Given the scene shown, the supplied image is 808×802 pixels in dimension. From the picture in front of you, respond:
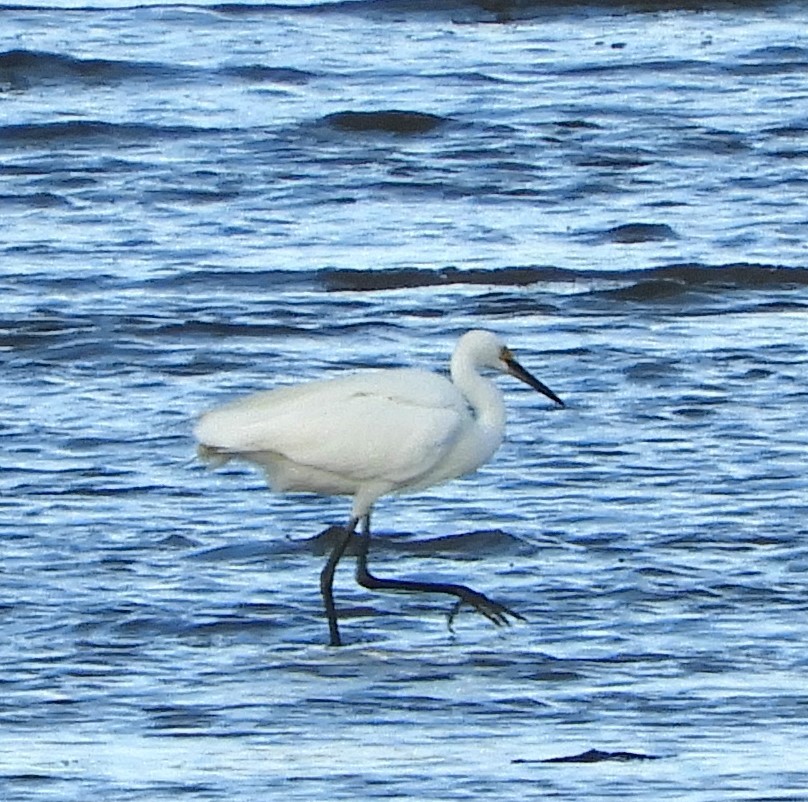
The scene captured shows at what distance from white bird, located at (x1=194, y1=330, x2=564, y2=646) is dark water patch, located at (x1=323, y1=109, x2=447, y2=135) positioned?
7.08 meters

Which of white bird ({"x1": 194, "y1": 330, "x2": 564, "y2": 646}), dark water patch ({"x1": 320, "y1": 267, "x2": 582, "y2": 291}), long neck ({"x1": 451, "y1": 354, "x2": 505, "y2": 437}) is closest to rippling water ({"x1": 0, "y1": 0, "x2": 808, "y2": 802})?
dark water patch ({"x1": 320, "y1": 267, "x2": 582, "y2": 291})

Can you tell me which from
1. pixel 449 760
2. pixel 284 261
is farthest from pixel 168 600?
pixel 284 261

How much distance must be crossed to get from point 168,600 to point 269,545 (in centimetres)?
69

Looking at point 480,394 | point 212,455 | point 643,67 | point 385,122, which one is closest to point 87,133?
point 385,122

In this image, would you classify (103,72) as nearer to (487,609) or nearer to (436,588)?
(436,588)

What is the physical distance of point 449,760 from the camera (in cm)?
614

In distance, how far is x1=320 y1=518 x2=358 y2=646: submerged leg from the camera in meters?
7.41

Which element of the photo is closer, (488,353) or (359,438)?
(359,438)

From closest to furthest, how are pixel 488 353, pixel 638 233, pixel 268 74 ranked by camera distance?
pixel 488 353, pixel 638 233, pixel 268 74

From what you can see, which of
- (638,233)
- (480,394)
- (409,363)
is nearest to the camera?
(480,394)

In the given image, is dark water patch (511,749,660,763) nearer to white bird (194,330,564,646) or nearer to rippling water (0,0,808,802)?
rippling water (0,0,808,802)

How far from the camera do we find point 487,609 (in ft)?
24.2

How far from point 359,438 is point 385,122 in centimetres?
743

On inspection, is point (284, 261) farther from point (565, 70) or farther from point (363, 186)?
point (565, 70)
